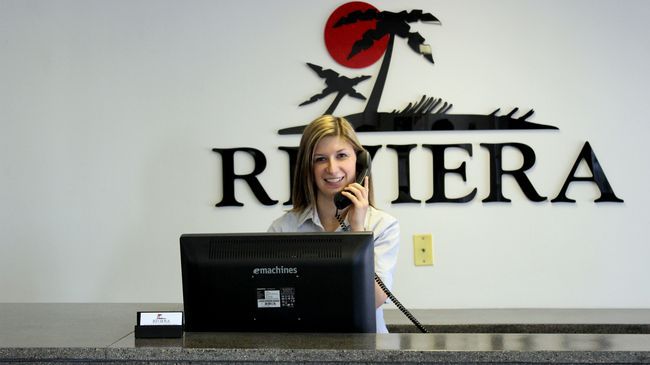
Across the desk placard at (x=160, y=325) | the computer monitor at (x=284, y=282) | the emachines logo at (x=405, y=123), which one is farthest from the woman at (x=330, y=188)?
the desk placard at (x=160, y=325)

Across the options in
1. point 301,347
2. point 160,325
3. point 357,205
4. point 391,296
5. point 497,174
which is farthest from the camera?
point 497,174

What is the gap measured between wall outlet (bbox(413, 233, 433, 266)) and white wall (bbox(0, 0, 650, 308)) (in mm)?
32

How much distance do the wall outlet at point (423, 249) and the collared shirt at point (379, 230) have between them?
75 centimetres

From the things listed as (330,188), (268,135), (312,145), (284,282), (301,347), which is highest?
(268,135)

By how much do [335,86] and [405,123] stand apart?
13.3 inches

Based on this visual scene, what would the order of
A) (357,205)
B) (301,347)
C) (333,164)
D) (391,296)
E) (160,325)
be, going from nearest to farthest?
(301,347) < (160,325) < (391,296) < (357,205) < (333,164)

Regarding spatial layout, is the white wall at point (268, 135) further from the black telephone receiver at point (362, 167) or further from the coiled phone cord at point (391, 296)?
the coiled phone cord at point (391, 296)

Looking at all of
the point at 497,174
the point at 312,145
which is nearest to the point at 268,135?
the point at 312,145

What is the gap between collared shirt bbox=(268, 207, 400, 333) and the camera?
255 centimetres

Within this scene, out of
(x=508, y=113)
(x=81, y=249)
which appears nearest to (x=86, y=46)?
(x=81, y=249)

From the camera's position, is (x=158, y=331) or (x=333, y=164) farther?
(x=333, y=164)

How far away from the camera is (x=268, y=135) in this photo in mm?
3490

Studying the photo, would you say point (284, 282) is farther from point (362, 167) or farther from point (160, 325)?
point (362, 167)

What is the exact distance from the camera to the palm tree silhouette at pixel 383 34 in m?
3.44
